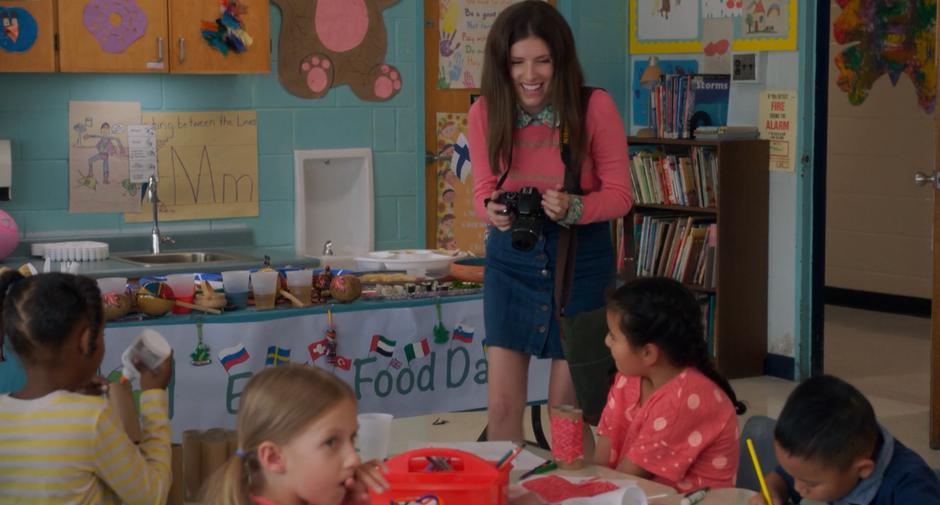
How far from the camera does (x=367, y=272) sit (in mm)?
4766

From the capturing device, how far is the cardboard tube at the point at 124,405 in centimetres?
252

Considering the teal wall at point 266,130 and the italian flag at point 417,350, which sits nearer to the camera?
the italian flag at point 417,350

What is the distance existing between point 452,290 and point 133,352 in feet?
6.66

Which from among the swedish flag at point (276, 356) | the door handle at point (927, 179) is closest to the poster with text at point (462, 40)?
the door handle at point (927, 179)

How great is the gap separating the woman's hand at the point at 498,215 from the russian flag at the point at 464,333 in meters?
0.98

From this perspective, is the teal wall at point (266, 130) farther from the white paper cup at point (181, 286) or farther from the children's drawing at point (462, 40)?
the white paper cup at point (181, 286)

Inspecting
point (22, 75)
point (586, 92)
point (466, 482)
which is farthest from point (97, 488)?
point (22, 75)

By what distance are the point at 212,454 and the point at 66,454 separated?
39 cm

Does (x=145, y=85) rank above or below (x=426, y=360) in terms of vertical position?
above

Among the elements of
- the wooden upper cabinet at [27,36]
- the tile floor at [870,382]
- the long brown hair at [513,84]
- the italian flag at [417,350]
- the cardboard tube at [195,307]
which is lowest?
the tile floor at [870,382]

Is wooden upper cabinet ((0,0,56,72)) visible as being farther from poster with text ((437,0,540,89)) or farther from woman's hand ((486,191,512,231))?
woman's hand ((486,191,512,231))

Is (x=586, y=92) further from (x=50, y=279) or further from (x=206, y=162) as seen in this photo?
(x=206, y=162)

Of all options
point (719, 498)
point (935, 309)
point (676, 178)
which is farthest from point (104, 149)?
point (719, 498)

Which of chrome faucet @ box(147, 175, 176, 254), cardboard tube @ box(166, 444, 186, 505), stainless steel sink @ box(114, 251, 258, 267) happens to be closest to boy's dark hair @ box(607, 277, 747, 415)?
cardboard tube @ box(166, 444, 186, 505)
